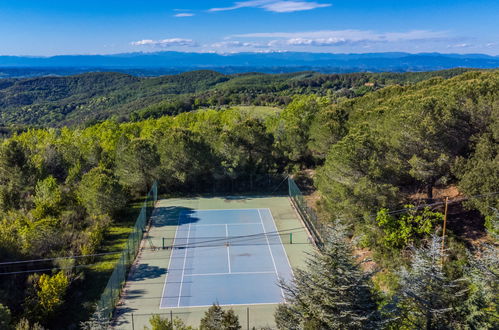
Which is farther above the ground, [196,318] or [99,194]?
[99,194]

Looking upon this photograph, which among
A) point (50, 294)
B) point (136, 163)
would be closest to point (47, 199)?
point (136, 163)

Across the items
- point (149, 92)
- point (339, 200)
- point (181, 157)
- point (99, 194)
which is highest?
point (149, 92)

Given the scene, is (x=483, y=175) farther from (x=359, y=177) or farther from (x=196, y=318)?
(x=196, y=318)

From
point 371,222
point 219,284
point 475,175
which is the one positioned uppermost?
point 475,175

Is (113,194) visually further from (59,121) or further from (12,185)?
(59,121)

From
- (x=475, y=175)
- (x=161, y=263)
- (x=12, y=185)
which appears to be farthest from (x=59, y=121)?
(x=475, y=175)

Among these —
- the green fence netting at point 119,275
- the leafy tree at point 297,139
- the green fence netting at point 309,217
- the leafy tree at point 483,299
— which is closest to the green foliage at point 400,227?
the green fence netting at point 309,217
